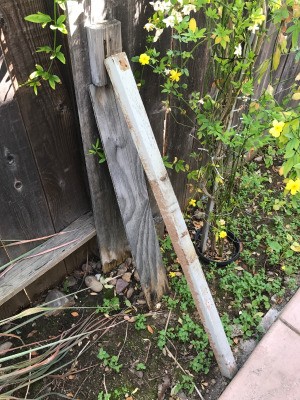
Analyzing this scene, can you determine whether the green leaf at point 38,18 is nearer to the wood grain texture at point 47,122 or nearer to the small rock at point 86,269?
the wood grain texture at point 47,122

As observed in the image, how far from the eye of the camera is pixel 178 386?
165 centimetres

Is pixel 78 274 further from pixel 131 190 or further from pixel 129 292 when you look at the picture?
pixel 131 190

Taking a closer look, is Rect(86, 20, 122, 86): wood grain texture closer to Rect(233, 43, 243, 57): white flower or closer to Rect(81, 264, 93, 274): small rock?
Rect(233, 43, 243, 57): white flower

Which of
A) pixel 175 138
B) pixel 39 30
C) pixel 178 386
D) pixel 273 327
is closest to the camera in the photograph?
pixel 39 30

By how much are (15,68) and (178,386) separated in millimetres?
1540

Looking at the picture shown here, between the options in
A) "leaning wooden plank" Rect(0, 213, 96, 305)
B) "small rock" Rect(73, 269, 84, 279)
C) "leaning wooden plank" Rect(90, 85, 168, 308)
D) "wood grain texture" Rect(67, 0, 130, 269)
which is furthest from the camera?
"small rock" Rect(73, 269, 84, 279)

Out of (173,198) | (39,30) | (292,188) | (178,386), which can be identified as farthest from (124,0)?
(178,386)

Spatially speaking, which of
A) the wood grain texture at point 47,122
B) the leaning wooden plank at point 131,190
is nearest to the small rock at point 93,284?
the leaning wooden plank at point 131,190

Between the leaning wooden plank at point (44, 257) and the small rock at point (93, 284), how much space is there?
1.06 ft

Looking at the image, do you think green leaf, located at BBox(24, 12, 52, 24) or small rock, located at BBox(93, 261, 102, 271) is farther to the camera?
small rock, located at BBox(93, 261, 102, 271)

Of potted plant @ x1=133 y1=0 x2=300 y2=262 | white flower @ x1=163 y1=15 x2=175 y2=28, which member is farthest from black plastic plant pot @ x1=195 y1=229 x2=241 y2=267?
white flower @ x1=163 y1=15 x2=175 y2=28

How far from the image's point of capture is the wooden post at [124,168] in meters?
1.28

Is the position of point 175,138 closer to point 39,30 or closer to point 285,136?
point 285,136

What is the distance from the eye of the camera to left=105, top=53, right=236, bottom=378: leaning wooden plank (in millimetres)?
1310
